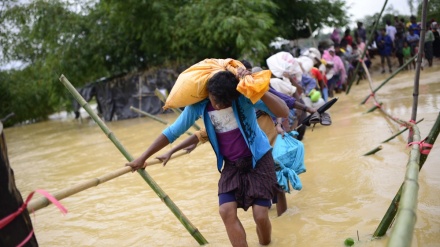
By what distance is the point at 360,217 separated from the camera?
10.9 ft

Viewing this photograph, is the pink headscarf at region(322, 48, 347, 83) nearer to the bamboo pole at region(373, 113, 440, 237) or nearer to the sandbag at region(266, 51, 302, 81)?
the sandbag at region(266, 51, 302, 81)

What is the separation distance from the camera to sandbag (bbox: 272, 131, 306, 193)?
357 cm

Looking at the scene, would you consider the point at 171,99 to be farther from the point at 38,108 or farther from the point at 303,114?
the point at 38,108

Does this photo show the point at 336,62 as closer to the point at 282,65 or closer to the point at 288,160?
the point at 282,65

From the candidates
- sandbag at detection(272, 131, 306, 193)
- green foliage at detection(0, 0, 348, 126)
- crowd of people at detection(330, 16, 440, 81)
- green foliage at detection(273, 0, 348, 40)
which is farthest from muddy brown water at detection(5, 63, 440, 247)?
green foliage at detection(273, 0, 348, 40)

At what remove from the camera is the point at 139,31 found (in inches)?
631

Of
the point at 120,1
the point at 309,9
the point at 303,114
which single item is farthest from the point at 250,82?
the point at 309,9

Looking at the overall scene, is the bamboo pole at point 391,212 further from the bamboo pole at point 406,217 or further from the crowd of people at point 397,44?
the crowd of people at point 397,44

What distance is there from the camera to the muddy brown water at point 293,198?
3.29 meters

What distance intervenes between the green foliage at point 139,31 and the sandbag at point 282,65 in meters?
7.13

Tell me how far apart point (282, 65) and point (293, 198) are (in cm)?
191

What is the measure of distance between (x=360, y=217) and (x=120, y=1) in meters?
13.3

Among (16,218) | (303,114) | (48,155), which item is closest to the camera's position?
(16,218)

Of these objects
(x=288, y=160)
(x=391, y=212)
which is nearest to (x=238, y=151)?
(x=288, y=160)
